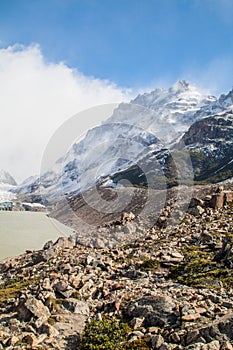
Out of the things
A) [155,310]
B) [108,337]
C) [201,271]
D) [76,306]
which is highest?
[76,306]

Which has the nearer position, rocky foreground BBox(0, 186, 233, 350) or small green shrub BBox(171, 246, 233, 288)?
rocky foreground BBox(0, 186, 233, 350)

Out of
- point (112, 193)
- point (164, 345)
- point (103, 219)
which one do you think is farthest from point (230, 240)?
point (112, 193)

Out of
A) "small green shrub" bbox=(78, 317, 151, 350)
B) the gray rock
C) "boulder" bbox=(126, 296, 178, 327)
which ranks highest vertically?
the gray rock

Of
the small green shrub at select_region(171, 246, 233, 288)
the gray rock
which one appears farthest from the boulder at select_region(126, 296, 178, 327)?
the small green shrub at select_region(171, 246, 233, 288)

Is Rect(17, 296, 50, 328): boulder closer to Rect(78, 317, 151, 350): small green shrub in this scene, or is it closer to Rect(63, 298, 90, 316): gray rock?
Rect(63, 298, 90, 316): gray rock

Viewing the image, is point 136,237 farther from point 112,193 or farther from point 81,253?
point 112,193

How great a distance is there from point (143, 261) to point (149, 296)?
733 cm

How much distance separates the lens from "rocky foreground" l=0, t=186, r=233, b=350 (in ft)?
40.1

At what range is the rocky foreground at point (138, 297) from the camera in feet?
40.1

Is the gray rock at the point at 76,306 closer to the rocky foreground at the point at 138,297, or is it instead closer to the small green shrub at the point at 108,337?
the rocky foreground at the point at 138,297

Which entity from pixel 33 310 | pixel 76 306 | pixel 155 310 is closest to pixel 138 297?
pixel 155 310

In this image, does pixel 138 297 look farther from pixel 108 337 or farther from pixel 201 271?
pixel 201 271

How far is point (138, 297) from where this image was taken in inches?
616

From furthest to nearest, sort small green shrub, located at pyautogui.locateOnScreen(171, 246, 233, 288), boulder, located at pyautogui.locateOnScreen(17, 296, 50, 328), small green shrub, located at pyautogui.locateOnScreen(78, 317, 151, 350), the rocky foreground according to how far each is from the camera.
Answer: small green shrub, located at pyautogui.locateOnScreen(171, 246, 233, 288) → boulder, located at pyautogui.locateOnScreen(17, 296, 50, 328) → the rocky foreground → small green shrub, located at pyautogui.locateOnScreen(78, 317, 151, 350)
